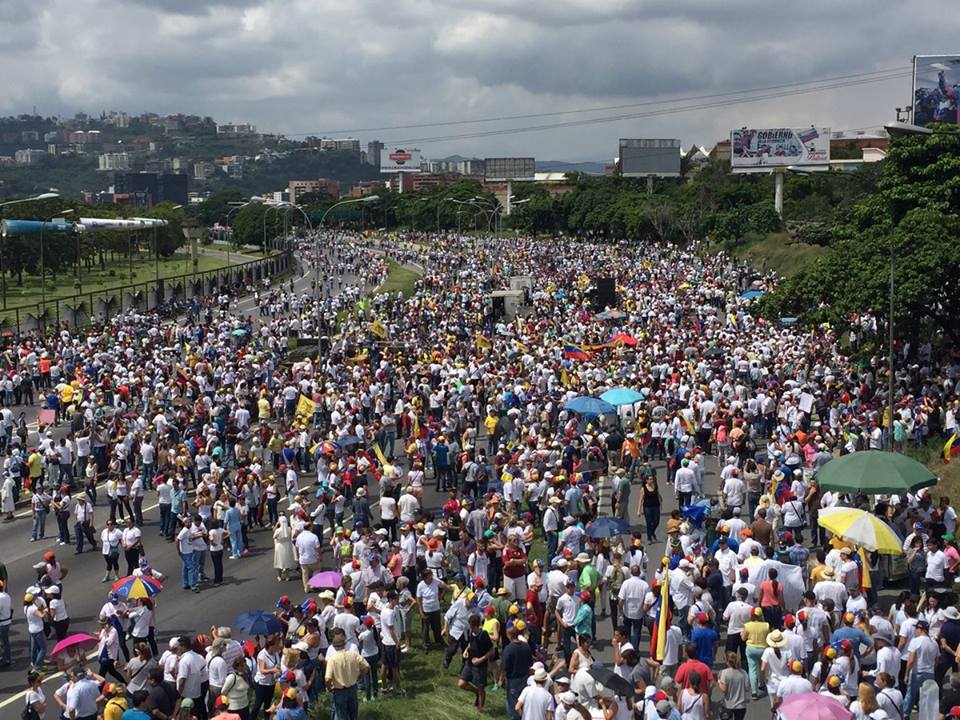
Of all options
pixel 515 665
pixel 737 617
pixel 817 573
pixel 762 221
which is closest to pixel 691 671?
pixel 515 665

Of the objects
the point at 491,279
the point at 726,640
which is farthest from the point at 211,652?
the point at 491,279

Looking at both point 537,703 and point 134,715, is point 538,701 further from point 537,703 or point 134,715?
point 134,715

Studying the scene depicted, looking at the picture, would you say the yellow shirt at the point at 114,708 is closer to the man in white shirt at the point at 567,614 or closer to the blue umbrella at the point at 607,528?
the man in white shirt at the point at 567,614

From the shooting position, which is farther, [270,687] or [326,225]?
[326,225]

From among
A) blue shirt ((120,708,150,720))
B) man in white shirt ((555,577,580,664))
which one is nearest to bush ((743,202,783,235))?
man in white shirt ((555,577,580,664))

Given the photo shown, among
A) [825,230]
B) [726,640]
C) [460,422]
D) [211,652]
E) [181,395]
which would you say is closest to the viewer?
[211,652]

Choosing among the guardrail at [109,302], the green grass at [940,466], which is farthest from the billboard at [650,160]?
the green grass at [940,466]

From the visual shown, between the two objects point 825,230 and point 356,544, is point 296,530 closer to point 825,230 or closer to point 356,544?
point 356,544
